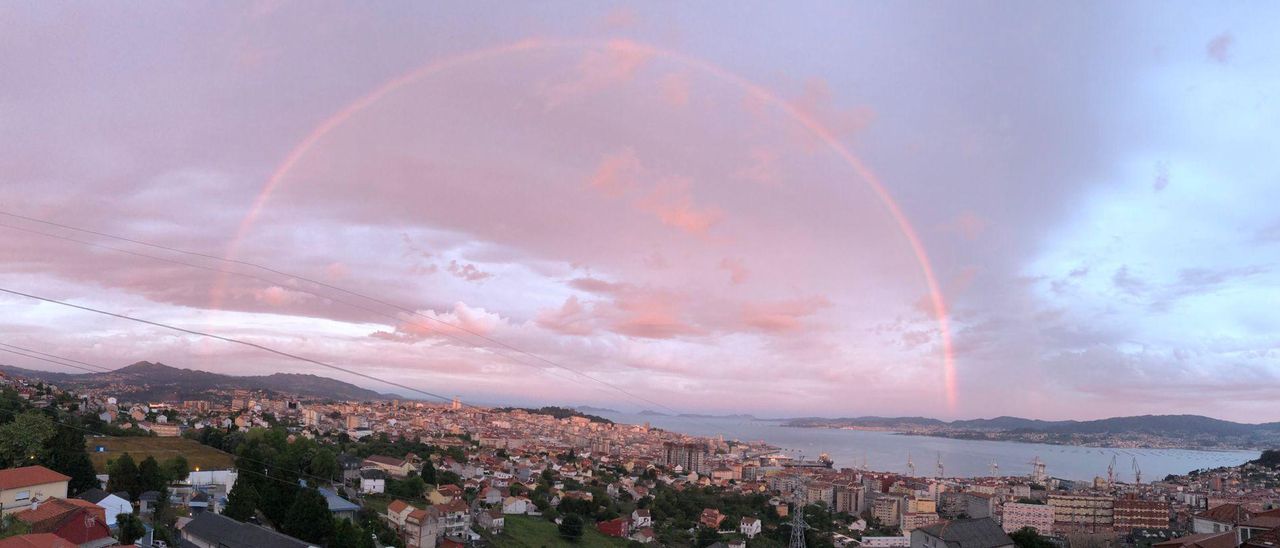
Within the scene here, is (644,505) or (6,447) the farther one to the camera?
(644,505)

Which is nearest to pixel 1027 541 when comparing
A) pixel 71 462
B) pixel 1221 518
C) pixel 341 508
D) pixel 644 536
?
pixel 1221 518

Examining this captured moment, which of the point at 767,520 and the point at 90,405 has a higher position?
the point at 90,405

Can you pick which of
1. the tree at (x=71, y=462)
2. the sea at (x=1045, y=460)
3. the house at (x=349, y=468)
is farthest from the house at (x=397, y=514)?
the sea at (x=1045, y=460)

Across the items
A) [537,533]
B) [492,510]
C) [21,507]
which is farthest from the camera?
[492,510]

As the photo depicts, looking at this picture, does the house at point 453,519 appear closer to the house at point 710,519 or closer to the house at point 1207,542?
the house at point 710,519

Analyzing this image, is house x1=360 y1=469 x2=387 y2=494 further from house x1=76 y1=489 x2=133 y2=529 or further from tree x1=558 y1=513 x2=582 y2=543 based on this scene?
house x1=76 y1=489 x2=133 y2=529

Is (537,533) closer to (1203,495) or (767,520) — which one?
(767,520)

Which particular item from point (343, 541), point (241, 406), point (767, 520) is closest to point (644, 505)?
point (767, 520)

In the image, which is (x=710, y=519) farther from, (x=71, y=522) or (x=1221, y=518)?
(x=71, y=522)
